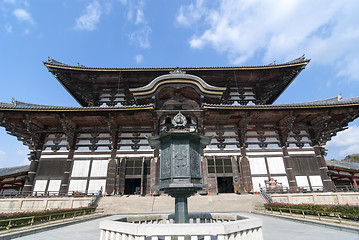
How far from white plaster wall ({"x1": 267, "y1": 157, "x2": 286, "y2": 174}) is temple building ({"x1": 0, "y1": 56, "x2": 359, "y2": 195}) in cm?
8

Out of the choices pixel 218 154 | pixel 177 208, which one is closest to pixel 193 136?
pixel 177 208

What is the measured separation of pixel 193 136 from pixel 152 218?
3116 millimetres

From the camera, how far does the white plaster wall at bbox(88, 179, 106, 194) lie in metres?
15.0

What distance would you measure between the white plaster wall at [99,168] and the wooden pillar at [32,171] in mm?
4751

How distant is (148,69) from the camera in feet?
57.8

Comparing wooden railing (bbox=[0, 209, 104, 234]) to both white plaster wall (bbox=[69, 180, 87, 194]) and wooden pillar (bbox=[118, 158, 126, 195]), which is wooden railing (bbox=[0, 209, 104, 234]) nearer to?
wooden pillar (bbox=[118, 158, 126, 195])

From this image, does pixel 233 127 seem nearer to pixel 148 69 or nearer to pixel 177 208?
pixel 148 69

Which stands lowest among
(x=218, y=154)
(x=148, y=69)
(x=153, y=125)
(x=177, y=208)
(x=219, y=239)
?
(x=219, y=239)

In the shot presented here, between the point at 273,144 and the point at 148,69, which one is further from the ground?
the point at 148,69

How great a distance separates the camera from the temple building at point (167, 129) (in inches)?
582

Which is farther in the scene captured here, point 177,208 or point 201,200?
point 201,200

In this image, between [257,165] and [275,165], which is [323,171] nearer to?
[275,165]

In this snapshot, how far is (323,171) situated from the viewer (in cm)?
1527

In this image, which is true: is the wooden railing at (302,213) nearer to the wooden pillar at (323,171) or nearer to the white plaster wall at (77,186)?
the wooden pillar at (323,171)
